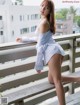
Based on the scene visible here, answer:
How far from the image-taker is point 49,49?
2.85 metres

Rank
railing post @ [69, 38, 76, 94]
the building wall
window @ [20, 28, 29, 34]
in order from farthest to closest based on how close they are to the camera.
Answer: railing post @ [69, 38, 76, 94] → window @ [20, 28, 29, 34] → the building wall

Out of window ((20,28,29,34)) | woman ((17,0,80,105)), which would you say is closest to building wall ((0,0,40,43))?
window ((20,28,29,34))

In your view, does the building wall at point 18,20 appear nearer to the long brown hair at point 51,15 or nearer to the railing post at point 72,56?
the long brown hair at point 51,15

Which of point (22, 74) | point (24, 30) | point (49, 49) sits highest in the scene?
point (24, 30)

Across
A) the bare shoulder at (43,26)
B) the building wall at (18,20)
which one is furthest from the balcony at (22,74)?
the bare shoulder at (43,26)

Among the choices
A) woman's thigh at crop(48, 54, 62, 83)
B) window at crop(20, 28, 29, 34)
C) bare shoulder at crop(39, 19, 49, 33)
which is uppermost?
bare shoulder at crop(39, 19, 49, 33)

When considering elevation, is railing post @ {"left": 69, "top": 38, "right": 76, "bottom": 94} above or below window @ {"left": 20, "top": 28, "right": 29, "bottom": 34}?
below

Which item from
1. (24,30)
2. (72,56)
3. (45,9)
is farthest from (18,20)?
(72,56)

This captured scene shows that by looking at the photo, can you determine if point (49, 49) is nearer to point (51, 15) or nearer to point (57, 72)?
point (57, 72)

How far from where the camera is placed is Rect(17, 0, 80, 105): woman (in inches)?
110

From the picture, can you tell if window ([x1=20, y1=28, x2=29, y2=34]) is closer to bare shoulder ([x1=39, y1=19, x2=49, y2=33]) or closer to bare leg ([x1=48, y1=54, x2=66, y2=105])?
bare shoulder ([x1=39, y1=19, x2=49, y2=33])

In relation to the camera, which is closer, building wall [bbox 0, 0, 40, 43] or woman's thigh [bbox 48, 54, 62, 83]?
woman's thigh [bbox 48, 54, 62, 83]

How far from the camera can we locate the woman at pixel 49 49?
2.79 meters

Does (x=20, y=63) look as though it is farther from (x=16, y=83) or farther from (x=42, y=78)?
(x=42, y=78)
